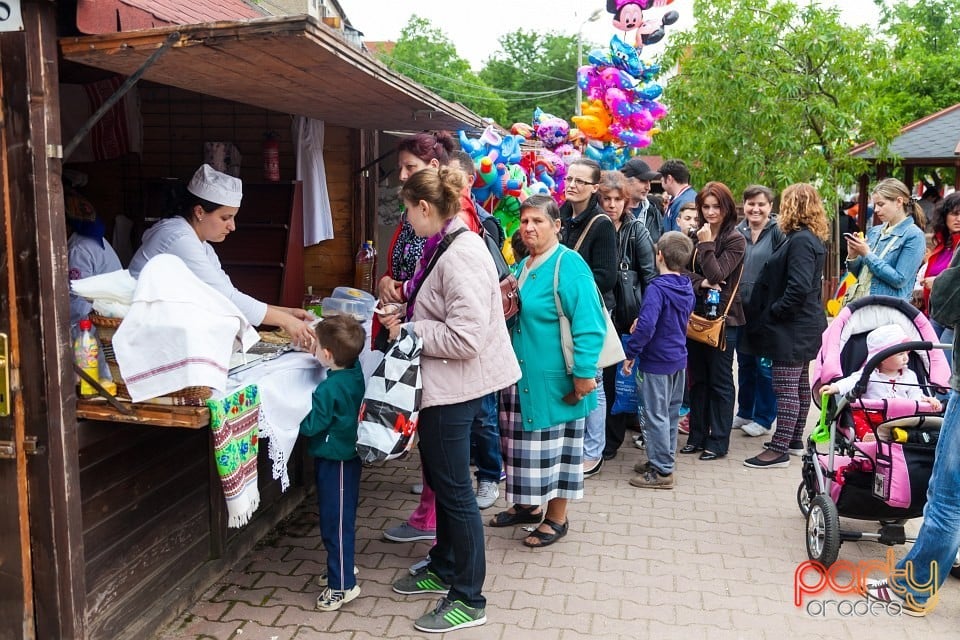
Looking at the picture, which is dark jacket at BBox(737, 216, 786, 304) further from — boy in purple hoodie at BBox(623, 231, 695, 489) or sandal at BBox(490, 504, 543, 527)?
sandal at BBox(490, 504, 543, 527)

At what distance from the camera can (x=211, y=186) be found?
13.4 ft

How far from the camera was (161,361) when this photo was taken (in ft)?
9.78

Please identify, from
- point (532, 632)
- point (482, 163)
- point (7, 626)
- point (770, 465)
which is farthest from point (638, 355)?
point (7, 626)

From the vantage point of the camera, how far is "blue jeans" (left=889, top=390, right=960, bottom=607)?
363 cm

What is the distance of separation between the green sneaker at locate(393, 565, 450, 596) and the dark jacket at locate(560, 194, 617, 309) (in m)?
2.31

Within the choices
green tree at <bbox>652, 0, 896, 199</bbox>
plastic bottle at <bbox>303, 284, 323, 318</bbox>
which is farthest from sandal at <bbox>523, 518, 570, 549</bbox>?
green tree at <bbox>652, 0, 896, 199</bbox>

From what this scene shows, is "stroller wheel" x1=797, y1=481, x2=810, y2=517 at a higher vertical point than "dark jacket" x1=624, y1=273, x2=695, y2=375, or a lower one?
lower

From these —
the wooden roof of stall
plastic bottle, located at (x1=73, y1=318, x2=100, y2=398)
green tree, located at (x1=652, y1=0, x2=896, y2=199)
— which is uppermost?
green tree, located at (x1=652, y1=0, x2=896, y2=199)

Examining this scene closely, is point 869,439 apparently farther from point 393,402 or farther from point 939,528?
point 393,402

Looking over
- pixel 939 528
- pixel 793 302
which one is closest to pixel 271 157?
pixel 793 302

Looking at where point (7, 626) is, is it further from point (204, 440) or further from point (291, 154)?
point (291, 154)

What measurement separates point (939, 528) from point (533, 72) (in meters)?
57.8

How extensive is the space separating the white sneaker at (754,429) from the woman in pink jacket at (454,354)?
4.02 meters

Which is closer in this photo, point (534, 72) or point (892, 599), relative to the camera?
point (892, 599)
